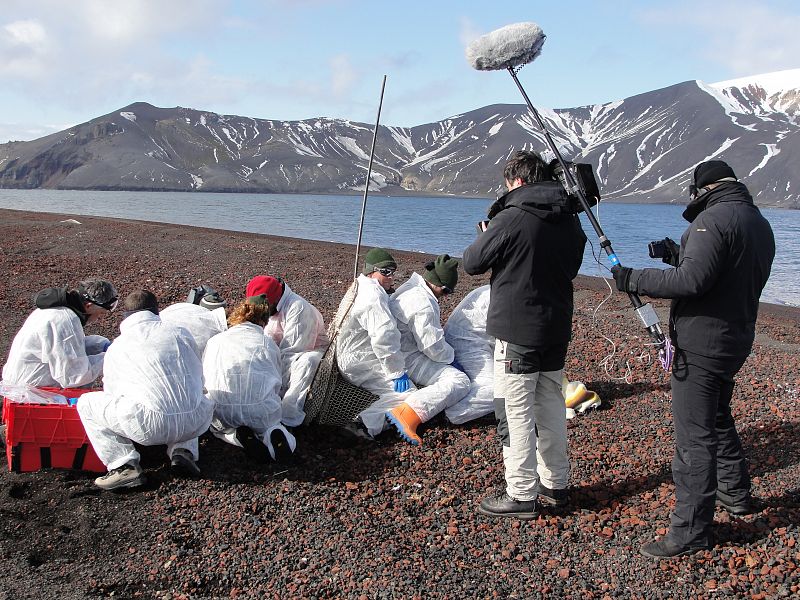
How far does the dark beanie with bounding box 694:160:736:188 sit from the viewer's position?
4.00 metres

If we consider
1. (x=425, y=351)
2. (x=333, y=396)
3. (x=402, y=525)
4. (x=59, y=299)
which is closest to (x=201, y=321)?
(x=59, y=299)

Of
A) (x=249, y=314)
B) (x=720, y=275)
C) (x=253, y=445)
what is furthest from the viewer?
(x=249, y=314)

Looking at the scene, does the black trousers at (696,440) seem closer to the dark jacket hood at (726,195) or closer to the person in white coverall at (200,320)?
the dark jacket hood at (726,195)

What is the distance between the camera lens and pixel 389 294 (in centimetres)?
655

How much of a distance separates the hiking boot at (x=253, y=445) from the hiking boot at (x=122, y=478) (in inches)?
30.7

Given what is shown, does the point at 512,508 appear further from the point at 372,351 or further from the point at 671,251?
the point at 372,351

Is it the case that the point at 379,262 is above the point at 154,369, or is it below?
above

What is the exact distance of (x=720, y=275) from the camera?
3852mm

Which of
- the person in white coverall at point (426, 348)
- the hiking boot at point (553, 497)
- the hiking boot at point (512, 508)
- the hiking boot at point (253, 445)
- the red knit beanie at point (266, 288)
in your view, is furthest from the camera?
the red knit beanie at point (266, 288)

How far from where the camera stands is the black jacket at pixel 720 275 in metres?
3.78

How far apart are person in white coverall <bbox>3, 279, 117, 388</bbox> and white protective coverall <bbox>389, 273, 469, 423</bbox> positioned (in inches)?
103

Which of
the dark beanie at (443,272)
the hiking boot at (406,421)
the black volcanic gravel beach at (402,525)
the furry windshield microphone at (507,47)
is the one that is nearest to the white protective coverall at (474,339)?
the dark beanie at (443,272)

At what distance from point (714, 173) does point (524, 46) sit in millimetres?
1873

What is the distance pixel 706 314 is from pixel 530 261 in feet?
3.39
